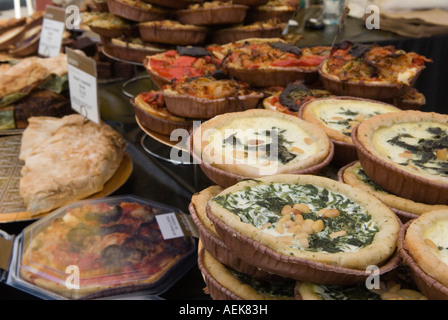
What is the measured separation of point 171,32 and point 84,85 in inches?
36.5

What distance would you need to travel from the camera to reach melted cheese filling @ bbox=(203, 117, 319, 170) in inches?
56.7


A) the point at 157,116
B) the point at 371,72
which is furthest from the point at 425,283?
the point at 157,116

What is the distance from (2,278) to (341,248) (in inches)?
63.1

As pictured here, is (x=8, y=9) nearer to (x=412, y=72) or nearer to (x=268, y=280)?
(x=412, y=72)

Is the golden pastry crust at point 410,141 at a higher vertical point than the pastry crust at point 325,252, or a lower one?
higher

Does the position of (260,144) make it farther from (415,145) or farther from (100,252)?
(100,252)

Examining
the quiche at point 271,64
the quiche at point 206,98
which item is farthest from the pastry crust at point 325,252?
the quiche at point 271,64

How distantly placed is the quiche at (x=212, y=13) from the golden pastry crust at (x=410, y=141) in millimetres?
1965

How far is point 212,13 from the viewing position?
3207mm

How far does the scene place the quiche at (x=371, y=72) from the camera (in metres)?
2.17

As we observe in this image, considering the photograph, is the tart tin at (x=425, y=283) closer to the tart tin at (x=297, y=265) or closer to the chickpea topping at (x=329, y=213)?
the tart tin at (x=297, y=265)

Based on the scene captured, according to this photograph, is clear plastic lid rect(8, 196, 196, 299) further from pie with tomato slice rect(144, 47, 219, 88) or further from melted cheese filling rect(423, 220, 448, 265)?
melted cheese filling rect(423, 220, 448, 265)

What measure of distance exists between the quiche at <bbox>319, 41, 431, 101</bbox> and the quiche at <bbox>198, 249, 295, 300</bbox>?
1.34m

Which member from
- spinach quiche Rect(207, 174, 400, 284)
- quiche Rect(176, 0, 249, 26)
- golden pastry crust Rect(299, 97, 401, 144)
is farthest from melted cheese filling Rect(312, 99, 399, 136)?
quiche Rect(176, 0, 249, 26)
